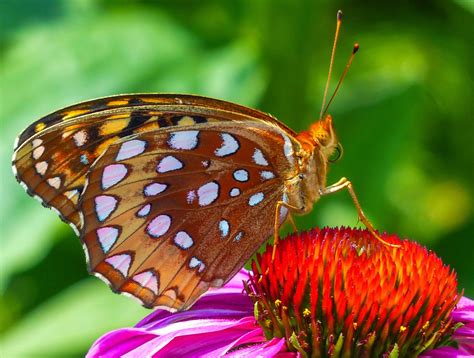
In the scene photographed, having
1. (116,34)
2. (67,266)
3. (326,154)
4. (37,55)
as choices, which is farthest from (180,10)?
(326,154)

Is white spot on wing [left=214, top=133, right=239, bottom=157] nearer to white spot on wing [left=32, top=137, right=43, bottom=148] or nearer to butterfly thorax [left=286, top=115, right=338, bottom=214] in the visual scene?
butterfly thorax [left=286, top=115, right=338, bottom=214]

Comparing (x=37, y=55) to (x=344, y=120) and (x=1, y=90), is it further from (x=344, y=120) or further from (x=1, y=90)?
(x=344, y=120)

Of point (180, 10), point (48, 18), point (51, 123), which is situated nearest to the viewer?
point (51, 123)

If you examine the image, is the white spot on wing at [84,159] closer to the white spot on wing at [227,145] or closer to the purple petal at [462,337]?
the white spot on wing at [227,145]

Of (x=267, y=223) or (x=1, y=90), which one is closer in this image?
(x=267, y=223)

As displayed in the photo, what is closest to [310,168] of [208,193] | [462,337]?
[208,193]

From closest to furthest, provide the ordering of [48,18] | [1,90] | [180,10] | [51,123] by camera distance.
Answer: [51,123]
[1,90]
[48,18]
[180,10]

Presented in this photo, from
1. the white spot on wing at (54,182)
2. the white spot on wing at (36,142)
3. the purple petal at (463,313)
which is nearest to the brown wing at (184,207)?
the white spot on wing at (54,182)
